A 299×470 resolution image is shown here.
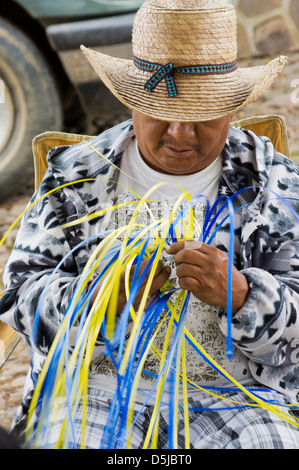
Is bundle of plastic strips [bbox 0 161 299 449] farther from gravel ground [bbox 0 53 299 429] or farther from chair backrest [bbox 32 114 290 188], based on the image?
gravel ground [bbox 0 53 299 429]

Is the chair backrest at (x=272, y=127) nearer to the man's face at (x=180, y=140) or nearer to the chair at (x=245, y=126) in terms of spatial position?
the chair at (x=245, y=126)

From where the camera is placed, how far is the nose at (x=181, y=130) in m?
1.66

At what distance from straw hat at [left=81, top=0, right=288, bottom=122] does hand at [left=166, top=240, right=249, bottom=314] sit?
0.33m

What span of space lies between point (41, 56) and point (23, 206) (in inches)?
33.7

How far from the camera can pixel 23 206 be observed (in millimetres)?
3953

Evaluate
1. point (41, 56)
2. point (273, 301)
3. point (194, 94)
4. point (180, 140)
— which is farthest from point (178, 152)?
point (41, 56)

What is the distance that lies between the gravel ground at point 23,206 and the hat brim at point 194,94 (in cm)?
122

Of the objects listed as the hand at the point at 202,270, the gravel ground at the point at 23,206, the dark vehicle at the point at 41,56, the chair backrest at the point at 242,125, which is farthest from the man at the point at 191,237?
the dark vehicle at the point at 41,56

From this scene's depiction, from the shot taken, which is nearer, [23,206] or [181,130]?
[181,130]

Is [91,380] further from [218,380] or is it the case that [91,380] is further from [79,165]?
[79,165]

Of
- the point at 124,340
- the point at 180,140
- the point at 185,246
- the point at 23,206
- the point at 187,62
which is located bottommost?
the point at 23,206

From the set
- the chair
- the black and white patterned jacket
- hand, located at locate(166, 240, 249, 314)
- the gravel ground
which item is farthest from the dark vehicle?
hand, located at locate(166, 240, 249, 314)

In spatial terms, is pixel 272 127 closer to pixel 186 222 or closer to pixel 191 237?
pixel 186 222

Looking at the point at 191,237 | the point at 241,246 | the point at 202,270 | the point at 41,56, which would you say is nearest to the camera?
the point at 202,270
